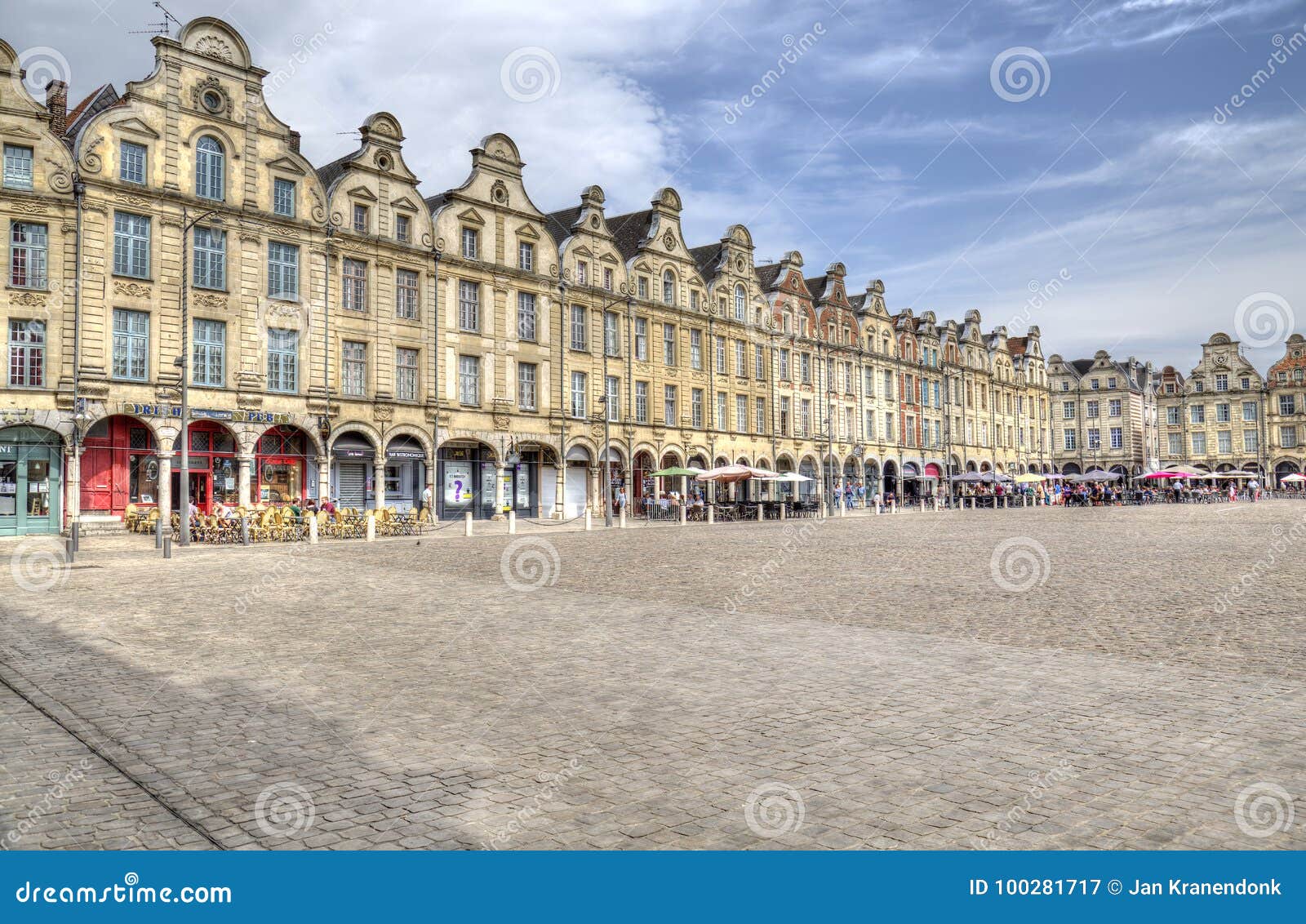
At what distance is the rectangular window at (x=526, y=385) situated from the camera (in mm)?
42906

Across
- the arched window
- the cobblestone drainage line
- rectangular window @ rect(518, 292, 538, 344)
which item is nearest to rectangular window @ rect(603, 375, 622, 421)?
rectangular window @ rect(518, 292, 538, 344)

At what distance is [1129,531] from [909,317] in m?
44.6

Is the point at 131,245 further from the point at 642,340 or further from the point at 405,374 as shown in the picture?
the point at 642,340

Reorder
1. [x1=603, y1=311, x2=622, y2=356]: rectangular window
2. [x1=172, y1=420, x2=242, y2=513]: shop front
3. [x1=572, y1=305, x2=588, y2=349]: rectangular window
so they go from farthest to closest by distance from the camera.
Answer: [x1=603, y1=311, x2=622, y2=356]: rectangular window → [x1=572, y1=305, x2=588, y2=349]: rectangular window → [x1=172, y1=420, x2=242, y2=513]: shop front

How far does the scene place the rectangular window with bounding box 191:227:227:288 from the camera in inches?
1291

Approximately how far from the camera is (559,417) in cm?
4409

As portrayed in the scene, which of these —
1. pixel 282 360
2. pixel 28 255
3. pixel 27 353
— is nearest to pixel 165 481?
pixel 27 353

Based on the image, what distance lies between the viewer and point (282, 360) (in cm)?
3491

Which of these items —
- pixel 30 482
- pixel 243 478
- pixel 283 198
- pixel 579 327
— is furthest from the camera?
pixel 579 327

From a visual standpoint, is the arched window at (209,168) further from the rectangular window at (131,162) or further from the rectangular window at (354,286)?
the rectangular window at (354,286)

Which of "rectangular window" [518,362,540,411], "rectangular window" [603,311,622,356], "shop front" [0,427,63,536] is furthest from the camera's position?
"rectangular window" [603,311,622,356]

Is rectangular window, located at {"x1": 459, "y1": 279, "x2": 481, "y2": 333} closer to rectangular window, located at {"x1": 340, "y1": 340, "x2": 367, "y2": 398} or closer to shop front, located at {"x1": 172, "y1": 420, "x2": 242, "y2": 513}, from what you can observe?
rectangular window, located at {"x1": 340, "y1": 340, "x2": 367, "y2": 398}

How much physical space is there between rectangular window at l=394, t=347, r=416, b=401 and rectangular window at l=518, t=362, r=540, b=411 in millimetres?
5247

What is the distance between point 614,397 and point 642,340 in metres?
3.75
